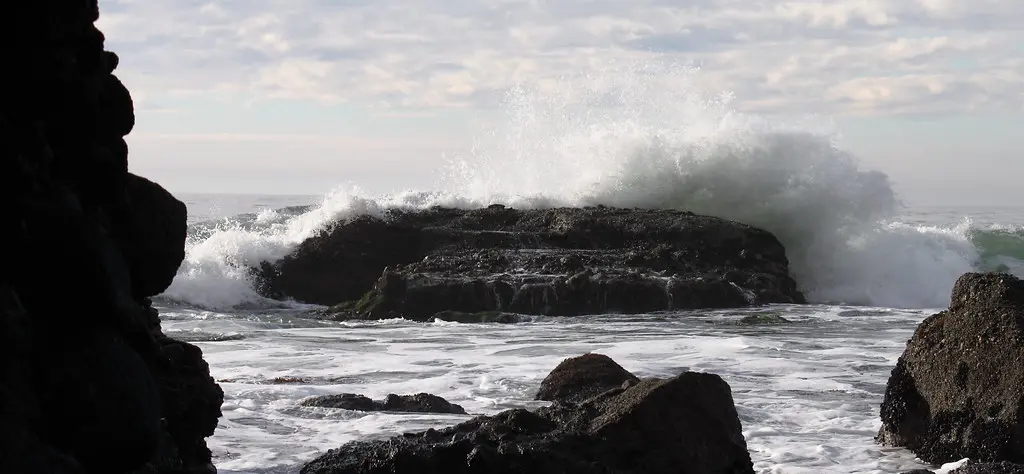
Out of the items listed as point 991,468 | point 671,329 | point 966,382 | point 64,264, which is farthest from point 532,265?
point 64,264

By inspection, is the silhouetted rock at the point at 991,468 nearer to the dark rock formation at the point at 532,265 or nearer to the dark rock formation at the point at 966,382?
the dark rock formation at the point at 966,382

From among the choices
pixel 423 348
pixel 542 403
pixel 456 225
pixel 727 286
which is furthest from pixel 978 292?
pixel 456 225

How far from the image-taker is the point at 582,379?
338 inches

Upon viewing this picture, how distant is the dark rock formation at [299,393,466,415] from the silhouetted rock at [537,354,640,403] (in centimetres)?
68

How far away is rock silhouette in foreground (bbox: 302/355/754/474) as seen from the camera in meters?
5.39

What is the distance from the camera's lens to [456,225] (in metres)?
19.7

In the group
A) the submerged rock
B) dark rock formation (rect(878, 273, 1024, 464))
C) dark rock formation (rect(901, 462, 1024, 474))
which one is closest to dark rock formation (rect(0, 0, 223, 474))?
dark rock formation (rect(901, 462, 1024, 474))

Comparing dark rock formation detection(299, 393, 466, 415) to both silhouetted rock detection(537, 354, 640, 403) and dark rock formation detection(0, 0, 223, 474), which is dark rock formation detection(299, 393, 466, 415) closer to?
silhouetted rock detection(537, 354, 640, 403)

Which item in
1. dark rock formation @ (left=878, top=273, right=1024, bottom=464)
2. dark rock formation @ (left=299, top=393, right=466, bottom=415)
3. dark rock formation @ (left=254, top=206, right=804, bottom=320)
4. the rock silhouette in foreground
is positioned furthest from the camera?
dark rock formation @ (left=254, top=206, right=804, bottom=320)

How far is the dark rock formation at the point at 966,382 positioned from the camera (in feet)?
22.1

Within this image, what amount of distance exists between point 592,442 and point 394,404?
314cm

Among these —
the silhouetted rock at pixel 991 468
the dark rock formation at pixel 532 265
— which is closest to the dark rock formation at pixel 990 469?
the silhouetted rock at pixel 991 468

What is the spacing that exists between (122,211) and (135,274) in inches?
12.4

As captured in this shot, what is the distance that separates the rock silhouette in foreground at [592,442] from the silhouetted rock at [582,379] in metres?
2.41
